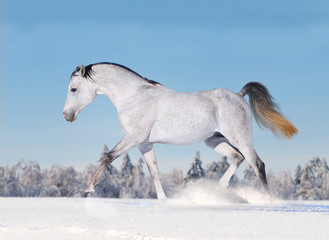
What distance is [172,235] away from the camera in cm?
500

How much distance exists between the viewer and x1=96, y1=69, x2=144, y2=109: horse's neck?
8.00 meters

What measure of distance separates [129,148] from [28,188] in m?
14.9

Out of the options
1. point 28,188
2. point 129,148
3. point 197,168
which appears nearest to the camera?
point 129,148

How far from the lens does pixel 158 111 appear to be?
794 cm

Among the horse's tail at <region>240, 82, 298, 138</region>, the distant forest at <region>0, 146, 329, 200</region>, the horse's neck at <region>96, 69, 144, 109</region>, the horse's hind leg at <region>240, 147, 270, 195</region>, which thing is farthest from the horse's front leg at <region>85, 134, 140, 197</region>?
the distant forest at <region>0, 146, 329, 200</region>

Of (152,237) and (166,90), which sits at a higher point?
(166,90)

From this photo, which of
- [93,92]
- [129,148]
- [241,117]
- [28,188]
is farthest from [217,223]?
[28,188]

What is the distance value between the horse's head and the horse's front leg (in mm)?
1180

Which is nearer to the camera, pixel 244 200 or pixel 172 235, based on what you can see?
pixel 172 235

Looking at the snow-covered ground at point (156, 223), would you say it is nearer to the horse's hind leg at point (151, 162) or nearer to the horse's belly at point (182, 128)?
the horse's hind leg at point (151, 162)

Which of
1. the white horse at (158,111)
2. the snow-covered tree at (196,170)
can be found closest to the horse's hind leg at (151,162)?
the white horse at (158,111)

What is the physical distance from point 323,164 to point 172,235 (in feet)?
82.5

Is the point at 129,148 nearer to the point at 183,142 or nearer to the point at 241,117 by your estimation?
the point at 183,142

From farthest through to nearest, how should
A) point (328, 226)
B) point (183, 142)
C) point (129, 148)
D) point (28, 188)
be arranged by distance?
point (28, 188), point (183, 142), point (129, 148), point (328, 226)
